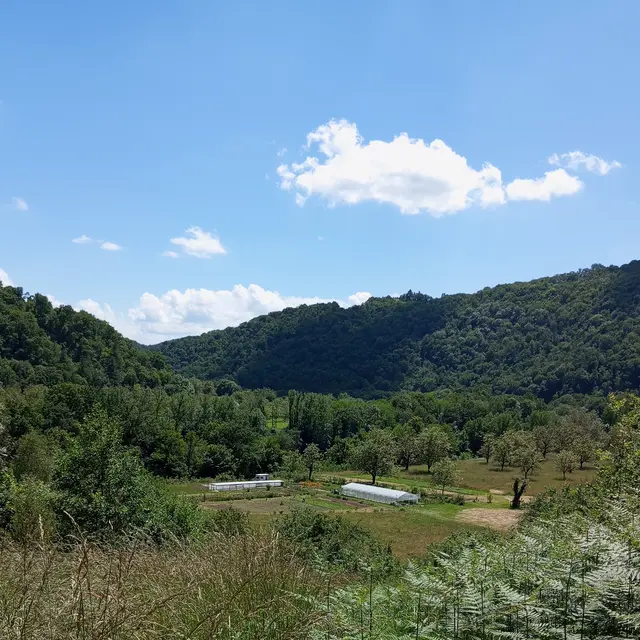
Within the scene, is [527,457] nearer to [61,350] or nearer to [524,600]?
[524,600]

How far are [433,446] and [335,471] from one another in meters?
16.5

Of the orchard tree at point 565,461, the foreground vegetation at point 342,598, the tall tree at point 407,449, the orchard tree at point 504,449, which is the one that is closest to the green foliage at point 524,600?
the foreground vegetation at point 342,598

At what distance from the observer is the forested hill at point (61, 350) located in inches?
3327

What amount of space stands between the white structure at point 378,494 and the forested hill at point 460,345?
7603 cm

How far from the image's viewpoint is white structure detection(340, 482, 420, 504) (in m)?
50.7

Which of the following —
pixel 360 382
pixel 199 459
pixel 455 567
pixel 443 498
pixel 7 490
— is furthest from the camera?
pixel 360 382

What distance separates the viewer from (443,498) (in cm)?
5222

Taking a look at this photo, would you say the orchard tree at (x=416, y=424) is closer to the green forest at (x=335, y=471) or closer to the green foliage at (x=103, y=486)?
the green forest at (x=335, y=471)

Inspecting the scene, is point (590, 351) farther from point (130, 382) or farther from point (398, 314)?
point (130, 382)

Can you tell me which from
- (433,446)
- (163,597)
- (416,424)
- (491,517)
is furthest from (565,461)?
(163,597)

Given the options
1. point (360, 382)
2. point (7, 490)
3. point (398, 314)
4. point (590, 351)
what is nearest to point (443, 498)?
point (7, 490)

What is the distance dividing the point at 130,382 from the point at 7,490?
89.5 meters

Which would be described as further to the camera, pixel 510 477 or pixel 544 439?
pixel 544 439

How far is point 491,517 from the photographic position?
4106cm
